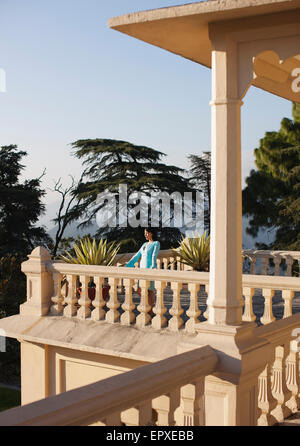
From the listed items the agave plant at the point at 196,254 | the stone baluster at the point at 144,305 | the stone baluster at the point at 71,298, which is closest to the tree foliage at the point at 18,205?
the agave plant at the point at 196,254

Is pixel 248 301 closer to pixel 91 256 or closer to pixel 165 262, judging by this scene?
pixel 91 256

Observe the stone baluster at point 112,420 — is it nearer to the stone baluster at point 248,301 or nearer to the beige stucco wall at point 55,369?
the stone baluster at point 248,301

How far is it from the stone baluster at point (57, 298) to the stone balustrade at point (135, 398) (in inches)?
185

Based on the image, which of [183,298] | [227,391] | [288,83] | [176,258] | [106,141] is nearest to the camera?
[227,391]

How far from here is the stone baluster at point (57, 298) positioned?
27.9 ft

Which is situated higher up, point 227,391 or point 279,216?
point 279,216

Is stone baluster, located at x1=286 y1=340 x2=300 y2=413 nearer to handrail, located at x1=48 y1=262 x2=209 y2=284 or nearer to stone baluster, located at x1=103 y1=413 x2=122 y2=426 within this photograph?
handrail, located at x1=48 y1=262 x2=209 y2=284

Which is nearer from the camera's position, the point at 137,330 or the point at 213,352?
the point at 213,352

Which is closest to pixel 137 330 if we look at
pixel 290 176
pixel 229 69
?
pixel 229 69

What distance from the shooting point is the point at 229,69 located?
13.7 ft
